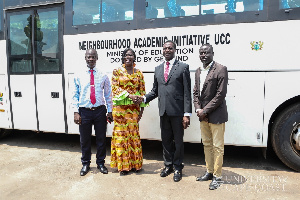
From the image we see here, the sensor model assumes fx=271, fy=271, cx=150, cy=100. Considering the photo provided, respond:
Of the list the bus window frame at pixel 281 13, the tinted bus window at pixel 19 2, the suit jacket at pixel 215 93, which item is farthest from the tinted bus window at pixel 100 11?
the bus window frame at pixel 281 13

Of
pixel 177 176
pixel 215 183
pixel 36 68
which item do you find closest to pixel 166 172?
pixel 177 176

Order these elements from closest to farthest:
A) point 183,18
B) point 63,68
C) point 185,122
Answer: point 185,122 → point 183,18 → point 63,68

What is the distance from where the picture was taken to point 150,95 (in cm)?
397

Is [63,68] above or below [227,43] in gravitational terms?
below

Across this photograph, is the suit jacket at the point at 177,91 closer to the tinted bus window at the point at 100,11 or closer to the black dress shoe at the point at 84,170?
the tinted bus window at the point at 100,11

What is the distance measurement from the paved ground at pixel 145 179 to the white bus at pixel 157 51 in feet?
1.51

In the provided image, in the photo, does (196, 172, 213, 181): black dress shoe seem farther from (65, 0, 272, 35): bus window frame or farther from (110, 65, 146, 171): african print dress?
(65, 0, 272, 35): bus window frame

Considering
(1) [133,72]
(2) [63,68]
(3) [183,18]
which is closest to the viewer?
(1) [133,72]

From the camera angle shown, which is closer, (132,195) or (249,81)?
(132,195)

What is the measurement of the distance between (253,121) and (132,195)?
2090 millimetres

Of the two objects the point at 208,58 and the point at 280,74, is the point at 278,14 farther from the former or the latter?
the point at 208,58

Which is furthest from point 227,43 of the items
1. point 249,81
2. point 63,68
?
point 63,68

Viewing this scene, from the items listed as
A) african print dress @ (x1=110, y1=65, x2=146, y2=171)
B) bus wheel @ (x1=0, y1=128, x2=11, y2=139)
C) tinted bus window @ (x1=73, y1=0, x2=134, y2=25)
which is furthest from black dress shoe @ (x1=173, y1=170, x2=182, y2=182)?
bus wheel @ (x1=0, y1=128, x2=11, y2=139)

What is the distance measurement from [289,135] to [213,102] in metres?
1.46
